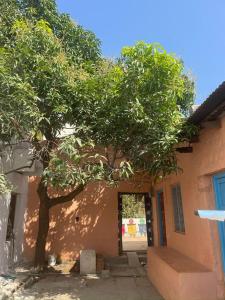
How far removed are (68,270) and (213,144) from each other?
7.15 meters

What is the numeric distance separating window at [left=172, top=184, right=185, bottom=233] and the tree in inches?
76.6

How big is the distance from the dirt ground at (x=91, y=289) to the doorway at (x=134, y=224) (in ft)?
10.8

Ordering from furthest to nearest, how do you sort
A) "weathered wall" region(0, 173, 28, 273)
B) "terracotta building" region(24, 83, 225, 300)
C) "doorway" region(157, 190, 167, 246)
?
"doorway" region(157, 190, 167, 246) < "weathered wall" region(0, 173, 28, 273) < "terracotta building" region(24, 83, 225, 300)

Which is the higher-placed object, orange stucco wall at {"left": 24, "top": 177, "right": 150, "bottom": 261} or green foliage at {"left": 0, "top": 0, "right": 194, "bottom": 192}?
green foliage at {"left": 0, "top": 0, "right": 194, "bottom": 192}

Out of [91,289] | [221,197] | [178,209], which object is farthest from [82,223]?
[221,197]

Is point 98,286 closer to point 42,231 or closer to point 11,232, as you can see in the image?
point 42,231

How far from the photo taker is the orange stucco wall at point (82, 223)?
11148 millimetres

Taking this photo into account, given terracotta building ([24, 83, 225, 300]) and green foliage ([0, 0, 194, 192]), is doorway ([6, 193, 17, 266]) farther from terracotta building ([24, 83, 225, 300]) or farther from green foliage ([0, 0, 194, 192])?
green foliage ([0, 0, 194, 192])

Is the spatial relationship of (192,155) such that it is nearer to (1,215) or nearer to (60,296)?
(60,296)

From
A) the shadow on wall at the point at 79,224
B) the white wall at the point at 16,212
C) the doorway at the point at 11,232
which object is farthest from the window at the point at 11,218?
the shadow on wall at the point at 79,224

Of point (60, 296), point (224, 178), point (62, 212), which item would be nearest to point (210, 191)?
point (224, 178)

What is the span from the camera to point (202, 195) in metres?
Answer: 5.93

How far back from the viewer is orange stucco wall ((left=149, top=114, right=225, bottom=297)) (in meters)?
5.34

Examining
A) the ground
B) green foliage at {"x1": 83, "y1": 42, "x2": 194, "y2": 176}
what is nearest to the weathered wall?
the ground
